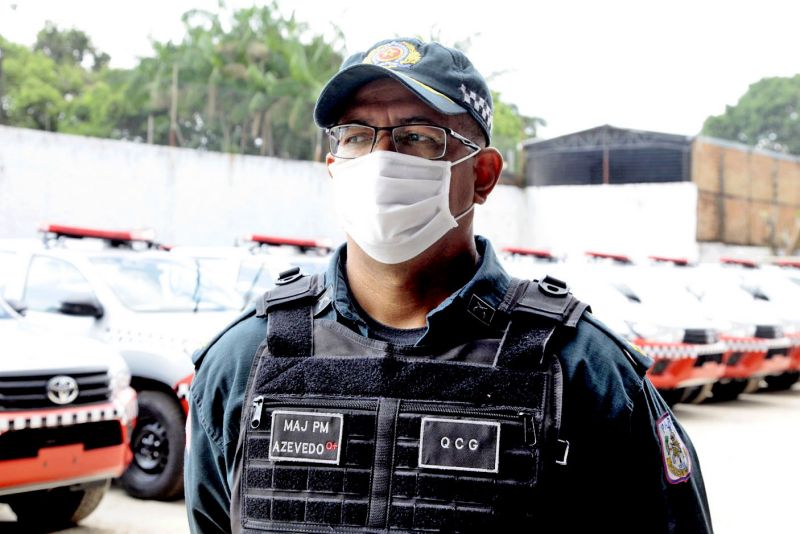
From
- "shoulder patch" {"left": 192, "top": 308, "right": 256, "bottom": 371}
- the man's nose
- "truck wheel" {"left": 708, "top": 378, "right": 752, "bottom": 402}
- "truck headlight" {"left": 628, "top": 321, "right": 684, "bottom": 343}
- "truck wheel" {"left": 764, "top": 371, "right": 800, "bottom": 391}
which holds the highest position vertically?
the man's nose

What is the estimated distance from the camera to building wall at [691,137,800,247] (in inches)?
1029

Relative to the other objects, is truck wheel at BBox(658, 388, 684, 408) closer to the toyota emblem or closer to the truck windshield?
the truck windshield

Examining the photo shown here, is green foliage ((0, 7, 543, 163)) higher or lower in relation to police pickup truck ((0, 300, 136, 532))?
higher

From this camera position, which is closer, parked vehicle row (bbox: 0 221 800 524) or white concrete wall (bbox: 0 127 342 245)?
parked vehicle row (bbox: 0 221 800 524)

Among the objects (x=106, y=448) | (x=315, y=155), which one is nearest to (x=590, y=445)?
(x=106, y=448)

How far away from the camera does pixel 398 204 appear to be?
6.79ft

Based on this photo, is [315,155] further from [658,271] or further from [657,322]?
[657,322]

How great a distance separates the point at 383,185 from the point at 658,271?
11057 mm

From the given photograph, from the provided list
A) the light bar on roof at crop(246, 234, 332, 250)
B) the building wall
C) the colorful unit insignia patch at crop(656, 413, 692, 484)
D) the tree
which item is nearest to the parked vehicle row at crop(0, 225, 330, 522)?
the light bar on roof at crop(246, 234, 332, 250)

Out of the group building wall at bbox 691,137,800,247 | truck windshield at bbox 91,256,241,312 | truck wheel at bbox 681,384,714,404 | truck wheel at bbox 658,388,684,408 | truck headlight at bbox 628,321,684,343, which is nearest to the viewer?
truck windshield at bbox 91,256,241,312

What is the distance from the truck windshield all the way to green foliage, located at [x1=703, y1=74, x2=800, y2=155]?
219 ft

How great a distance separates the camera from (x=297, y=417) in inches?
74.2

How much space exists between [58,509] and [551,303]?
4.91m

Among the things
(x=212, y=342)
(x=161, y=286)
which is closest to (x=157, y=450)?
(x=161, y=286)
